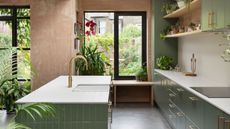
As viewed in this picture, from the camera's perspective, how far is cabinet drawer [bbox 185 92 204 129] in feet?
12.3

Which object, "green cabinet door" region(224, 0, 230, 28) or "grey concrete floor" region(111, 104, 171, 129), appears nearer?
"green cabinet door" region(224, 0, 230, 28)

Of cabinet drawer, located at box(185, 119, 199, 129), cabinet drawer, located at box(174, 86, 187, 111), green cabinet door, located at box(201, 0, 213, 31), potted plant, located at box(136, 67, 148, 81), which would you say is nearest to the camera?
cabinet drawer, located at box(185, 119, 199, 129)

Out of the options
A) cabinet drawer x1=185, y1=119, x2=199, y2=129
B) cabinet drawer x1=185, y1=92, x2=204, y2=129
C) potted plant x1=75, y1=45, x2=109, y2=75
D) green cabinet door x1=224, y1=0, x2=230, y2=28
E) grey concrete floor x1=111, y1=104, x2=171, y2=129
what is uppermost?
green cabinet door x1=224, y1=0, x2=230, y2=28

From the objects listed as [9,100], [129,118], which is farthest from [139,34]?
[9,100]

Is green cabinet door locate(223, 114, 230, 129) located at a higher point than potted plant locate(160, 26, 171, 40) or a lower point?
lower

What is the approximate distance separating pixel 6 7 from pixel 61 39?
1587mm

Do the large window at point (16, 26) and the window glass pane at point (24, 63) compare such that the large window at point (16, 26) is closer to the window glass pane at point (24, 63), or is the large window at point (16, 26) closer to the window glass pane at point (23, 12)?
the window glass pane at point (23, 12)

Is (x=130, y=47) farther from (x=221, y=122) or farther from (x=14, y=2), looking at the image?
(x=221, y=122)

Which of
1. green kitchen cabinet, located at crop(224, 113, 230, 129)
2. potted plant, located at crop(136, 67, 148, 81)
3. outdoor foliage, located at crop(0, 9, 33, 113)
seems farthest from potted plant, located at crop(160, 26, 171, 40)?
green kitchen cabinet, located at crop(224, 113, 230, 129)

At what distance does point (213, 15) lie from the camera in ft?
13.6

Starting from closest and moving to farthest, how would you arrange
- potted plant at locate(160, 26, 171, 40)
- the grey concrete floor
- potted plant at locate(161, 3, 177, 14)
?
the grey concrete floor
potted plant at locate(161, 3, 177, 14)
potted plant at locate(160, 26, 171, 40)

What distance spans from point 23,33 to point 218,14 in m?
5.35

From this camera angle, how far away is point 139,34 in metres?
9.09

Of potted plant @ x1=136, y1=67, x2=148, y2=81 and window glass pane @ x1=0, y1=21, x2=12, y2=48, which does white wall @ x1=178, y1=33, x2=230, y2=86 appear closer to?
potted plant @ x1=136, y1=67, x2=148, y2=81
